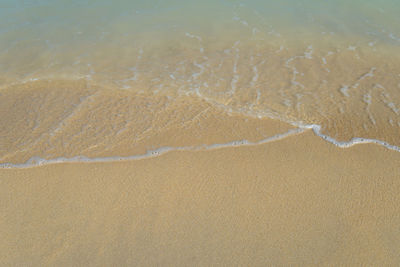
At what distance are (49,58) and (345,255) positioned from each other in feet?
23.3

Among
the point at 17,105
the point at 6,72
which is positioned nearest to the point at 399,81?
the point at 17,105

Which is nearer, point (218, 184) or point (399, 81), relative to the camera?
point (218, 184)

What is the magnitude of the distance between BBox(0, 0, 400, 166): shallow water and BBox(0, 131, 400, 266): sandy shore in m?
0.44

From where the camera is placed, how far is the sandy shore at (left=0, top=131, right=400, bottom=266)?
9.27ft

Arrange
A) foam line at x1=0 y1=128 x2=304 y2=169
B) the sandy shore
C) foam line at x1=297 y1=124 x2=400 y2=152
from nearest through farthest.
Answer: the sandy shore
foam line at x1=0 y1=128 x2=304 y2=169
foam line at x1=297 y1=124 x2=400 y2=152

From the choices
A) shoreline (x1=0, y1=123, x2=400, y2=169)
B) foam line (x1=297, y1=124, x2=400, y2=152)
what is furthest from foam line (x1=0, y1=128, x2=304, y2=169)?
foam line (x1=297, y1=124, x2=400, y2=152)

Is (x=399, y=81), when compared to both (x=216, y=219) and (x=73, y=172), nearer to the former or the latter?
(x=216, y=219)

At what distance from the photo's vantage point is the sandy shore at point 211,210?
9.27 feet

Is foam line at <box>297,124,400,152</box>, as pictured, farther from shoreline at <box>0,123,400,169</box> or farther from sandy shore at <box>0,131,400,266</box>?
sandy shore at <box>0,131,400,266</box>

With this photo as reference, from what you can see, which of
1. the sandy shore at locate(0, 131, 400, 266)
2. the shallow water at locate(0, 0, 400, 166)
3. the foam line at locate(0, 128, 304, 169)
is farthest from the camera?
the shallow water at locate(0, 0, 400, 166)

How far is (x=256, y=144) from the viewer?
13.2 ft

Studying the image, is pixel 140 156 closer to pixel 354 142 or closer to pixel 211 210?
pixel 211 210

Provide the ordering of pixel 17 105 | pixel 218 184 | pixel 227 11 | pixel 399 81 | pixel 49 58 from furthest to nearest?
pixel 227 11 → pixel 49 58 → pixel 399 81 → pixel 17 105 → pixel 218 184

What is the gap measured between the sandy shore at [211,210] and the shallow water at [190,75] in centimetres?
44
